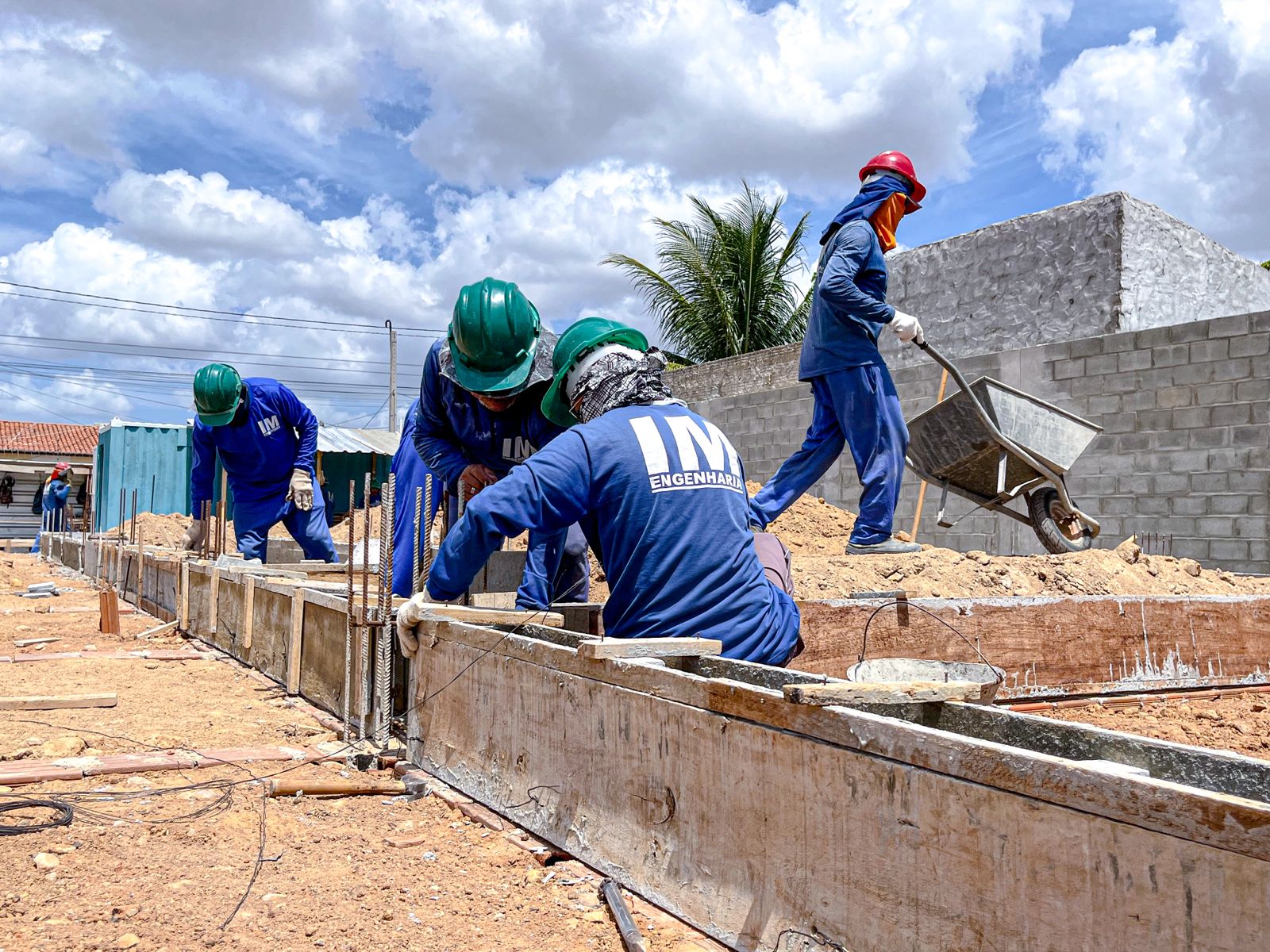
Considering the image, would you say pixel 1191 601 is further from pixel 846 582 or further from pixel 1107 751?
pixel 1107 751

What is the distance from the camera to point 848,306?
5715mm

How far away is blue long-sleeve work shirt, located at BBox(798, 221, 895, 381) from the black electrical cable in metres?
4.29

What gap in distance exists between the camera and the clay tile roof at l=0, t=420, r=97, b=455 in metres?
34.5

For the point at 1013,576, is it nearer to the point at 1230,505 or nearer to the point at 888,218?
the point at 888,218

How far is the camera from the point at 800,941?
1.84 meters

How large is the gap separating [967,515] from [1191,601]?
3.65m

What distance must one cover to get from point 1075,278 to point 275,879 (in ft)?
32.0

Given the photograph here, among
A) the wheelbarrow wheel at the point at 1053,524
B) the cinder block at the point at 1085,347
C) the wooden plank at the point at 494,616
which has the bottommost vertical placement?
the wooden plank at the point at 494,616

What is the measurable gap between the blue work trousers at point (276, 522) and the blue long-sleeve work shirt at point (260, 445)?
73mm

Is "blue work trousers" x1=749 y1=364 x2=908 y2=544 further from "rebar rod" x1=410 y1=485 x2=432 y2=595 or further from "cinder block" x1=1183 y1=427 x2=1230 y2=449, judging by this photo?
"cinder block" x1=1183 y1=427 x2=1230 y2=449

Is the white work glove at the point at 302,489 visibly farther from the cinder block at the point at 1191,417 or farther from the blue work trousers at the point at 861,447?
the cinder block at the point at 1191,417

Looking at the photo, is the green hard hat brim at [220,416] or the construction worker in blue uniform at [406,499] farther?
the green hard hat brim at [220,416]

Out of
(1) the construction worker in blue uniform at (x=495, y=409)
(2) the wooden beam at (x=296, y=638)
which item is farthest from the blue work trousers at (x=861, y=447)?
(2) the wooden beam at (x=296, y=638)

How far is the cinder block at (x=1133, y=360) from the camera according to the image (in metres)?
7.75
